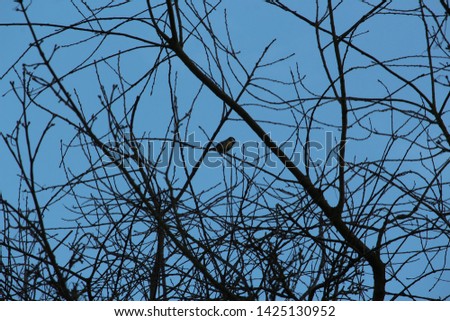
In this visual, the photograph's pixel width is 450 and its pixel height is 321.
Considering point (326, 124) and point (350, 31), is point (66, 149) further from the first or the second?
point (350, 31)

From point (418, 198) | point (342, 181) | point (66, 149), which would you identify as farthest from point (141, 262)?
point (418, 198)

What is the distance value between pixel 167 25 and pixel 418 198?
4.19 ft

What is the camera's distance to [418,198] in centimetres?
265

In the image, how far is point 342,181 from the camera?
2766 mm

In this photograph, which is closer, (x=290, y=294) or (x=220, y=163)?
(x=290, y=294)

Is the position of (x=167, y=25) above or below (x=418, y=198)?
above
